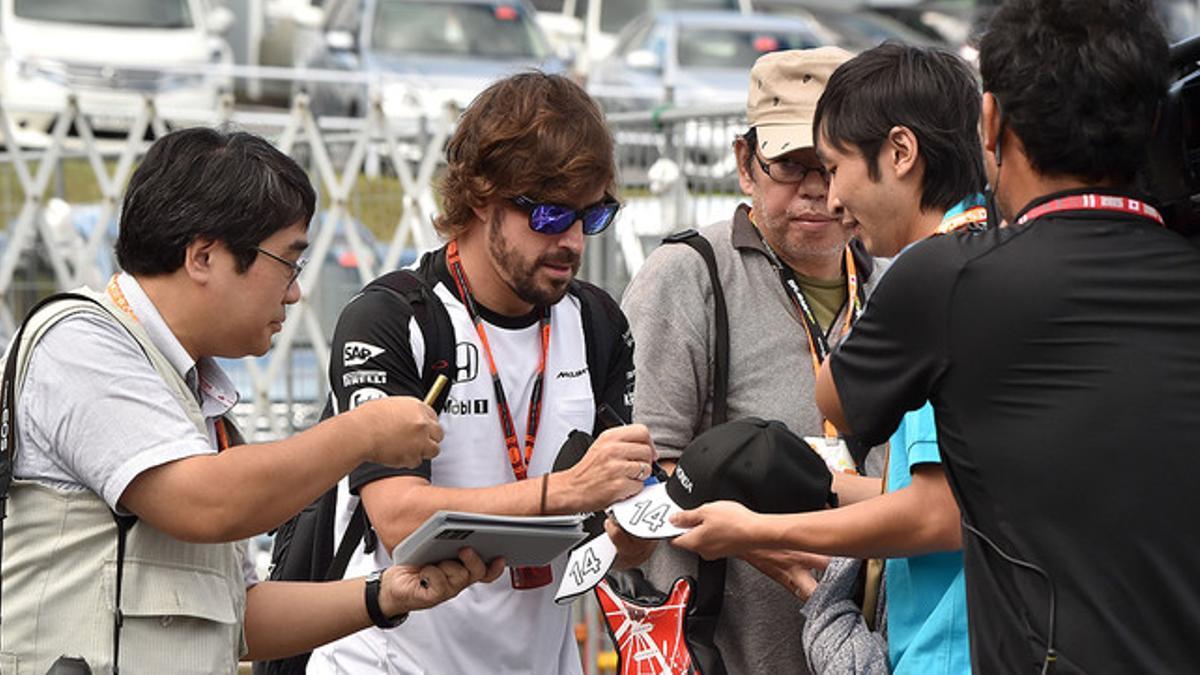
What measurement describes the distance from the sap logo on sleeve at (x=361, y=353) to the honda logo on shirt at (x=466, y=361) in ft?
0.54

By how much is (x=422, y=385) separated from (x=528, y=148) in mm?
507

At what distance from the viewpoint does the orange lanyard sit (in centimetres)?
425

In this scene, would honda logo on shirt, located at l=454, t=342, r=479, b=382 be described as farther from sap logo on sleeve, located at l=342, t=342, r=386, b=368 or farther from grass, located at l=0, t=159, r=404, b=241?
grass, located at l=0, t=159, r=404, b=241

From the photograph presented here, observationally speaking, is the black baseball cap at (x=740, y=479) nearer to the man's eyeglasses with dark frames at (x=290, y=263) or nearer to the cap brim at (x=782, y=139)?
the man's eyeglasses with dark frames at (x=290, y=263)

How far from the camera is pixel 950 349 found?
2.71 m

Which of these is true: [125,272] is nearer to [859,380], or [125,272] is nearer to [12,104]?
[859,380]

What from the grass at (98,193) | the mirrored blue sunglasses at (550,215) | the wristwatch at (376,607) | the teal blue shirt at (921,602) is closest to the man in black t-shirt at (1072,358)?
the teal blue shirt at (921,602)

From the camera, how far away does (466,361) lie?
3648 millimetres

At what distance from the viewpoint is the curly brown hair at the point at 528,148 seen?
370 centimetres

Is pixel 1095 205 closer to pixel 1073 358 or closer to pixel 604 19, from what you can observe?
pixel 1073 358

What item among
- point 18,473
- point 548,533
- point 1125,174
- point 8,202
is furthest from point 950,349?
point 8,202

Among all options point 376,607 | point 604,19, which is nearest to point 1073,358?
point 376,607

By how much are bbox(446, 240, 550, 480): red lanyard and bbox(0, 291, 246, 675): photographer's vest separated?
75 cm

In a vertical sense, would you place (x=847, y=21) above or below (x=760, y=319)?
below
